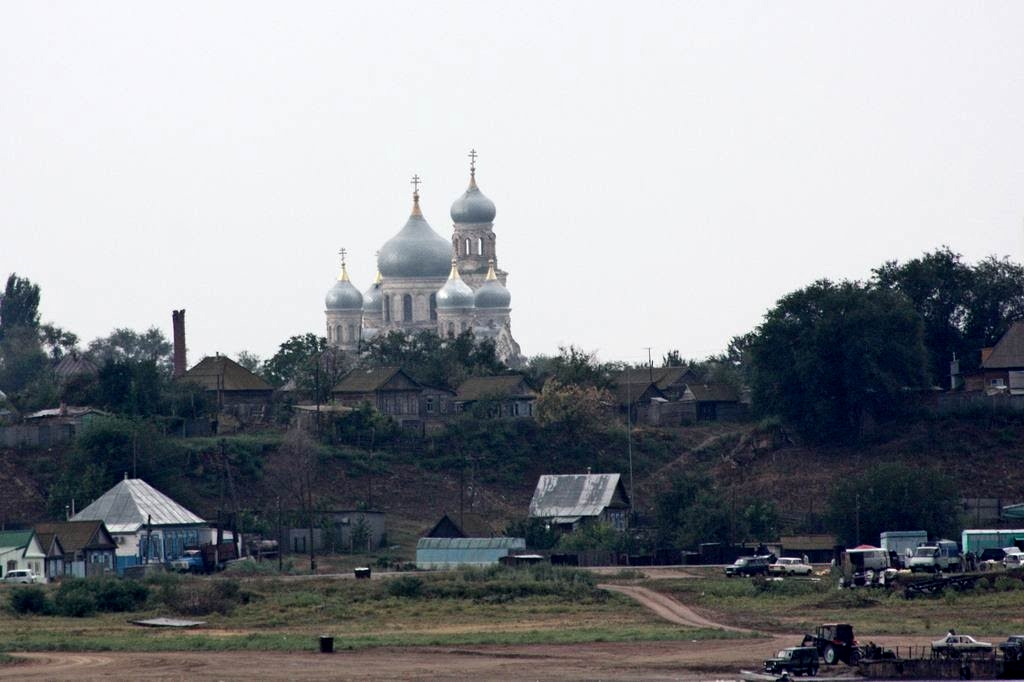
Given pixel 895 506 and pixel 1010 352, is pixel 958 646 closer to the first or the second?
pixel 895 506

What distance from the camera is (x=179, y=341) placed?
108 metres

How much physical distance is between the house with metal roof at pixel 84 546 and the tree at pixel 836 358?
30224mm

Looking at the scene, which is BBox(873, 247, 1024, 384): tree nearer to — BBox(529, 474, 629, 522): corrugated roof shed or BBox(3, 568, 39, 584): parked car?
BBox(529, 474, 629, 522): corrugated roof shed

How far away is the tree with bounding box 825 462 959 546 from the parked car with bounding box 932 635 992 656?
30.8 m

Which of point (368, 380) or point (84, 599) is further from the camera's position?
point (368, 380)

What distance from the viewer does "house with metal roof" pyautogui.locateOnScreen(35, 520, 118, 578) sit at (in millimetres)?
73188

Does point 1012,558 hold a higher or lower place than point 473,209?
lower

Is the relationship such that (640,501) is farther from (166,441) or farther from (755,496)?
(166,441)

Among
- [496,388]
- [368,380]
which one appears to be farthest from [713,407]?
[368,380]

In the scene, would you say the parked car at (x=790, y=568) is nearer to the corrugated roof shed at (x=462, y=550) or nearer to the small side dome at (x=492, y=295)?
the corrugated roof shed at (x=462, y=550)

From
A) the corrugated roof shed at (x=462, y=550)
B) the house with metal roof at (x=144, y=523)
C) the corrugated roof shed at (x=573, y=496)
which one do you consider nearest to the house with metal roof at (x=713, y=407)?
the corrugated roof shed at (x=573, y=496)

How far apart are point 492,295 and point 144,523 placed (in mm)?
65475

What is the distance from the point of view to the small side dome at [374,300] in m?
143

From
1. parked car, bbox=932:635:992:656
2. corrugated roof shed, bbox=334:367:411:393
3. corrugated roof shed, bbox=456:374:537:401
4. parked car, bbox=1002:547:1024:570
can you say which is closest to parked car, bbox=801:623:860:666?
parked car, bbox=932:635:992:656
